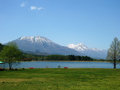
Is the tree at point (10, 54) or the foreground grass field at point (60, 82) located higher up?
the tree at point (10, 54)

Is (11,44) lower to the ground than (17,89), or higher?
higher

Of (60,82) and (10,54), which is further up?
(10,54)

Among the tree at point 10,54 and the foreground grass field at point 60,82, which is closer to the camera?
the foreground grass field at point 60,82

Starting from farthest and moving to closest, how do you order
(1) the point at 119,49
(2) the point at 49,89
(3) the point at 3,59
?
(1) the point at 119,49, (3) the point at 3,59, (2) the point at 49,89

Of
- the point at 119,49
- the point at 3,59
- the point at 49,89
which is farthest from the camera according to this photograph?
the point at 119,49

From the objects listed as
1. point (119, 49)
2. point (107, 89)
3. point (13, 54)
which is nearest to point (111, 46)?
point (119, 49)

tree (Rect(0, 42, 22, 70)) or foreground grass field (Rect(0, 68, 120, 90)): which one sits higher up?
tree (Rect(0, 42, 22, 70))

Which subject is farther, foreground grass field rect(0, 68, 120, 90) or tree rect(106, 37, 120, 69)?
tree rect(106, 37, 120, 69)

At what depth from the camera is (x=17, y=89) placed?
57.7ft

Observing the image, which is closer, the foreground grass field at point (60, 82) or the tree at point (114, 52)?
the foreground grass field at point (60, 82)

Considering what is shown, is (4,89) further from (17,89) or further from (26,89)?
(26,89)

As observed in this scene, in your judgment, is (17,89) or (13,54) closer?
(17,89)

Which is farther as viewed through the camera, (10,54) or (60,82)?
(10,54)

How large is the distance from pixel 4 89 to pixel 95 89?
34.6ft
